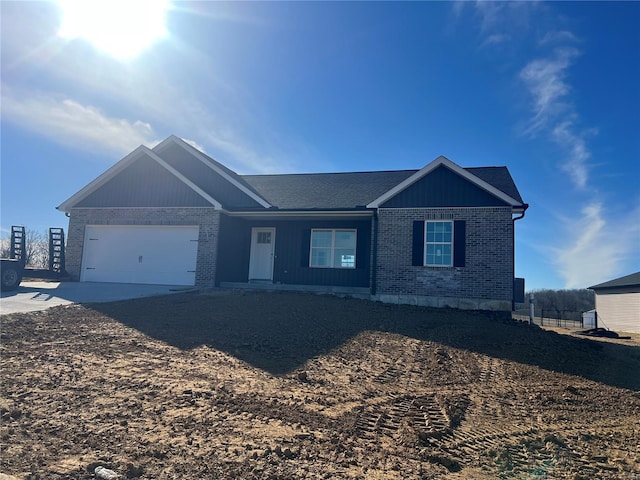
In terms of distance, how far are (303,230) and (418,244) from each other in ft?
14.7

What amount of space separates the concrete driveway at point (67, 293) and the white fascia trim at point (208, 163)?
157 inches

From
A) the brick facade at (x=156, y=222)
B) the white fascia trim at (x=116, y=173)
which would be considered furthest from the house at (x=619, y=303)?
the white fascia trim at (x=116, y=173)

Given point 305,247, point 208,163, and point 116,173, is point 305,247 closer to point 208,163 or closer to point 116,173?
point 208,163

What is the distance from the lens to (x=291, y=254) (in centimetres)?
1596

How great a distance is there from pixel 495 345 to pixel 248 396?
217 inches

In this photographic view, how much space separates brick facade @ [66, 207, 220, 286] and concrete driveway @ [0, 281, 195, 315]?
39.8 inches

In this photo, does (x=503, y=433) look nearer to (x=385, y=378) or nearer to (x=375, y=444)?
(x=375, y=444)

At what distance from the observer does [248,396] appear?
5168mm

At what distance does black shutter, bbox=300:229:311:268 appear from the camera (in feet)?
51.6

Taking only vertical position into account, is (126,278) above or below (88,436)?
above

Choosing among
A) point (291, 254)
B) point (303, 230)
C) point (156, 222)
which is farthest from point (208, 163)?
point (291, 254)

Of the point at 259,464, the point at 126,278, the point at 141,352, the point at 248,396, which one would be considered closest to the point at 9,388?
the point at 141,352

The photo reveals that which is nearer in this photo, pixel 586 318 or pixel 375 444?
pixel 375 444

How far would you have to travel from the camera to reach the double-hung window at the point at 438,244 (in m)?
13.1
